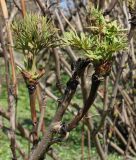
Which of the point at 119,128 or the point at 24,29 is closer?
the point at 24,29

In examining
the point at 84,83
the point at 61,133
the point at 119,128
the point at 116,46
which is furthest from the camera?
the point at 119,128

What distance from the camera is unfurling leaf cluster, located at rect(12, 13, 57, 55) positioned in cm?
83

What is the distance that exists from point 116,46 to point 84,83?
1163mm

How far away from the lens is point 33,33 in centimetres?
83

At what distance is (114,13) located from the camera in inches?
159

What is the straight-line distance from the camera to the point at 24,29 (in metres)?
0.84

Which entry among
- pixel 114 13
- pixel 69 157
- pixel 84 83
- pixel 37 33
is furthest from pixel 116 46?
pixel 69 157

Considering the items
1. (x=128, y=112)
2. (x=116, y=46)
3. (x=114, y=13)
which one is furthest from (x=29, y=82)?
(x=128, y=112)

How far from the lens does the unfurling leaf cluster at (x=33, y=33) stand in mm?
834

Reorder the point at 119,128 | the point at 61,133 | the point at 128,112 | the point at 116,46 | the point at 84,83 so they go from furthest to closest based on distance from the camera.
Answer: the point at 119,128 → the point at 128,112 → the point at 84,83 → the point at 61,133 → the point at 116,46

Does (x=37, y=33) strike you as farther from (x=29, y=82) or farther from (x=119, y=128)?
(x=119, y=128)

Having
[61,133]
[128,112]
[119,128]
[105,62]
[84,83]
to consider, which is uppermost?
[105,62]

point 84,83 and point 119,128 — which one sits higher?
point 84,83

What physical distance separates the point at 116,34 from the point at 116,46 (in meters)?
0.04
